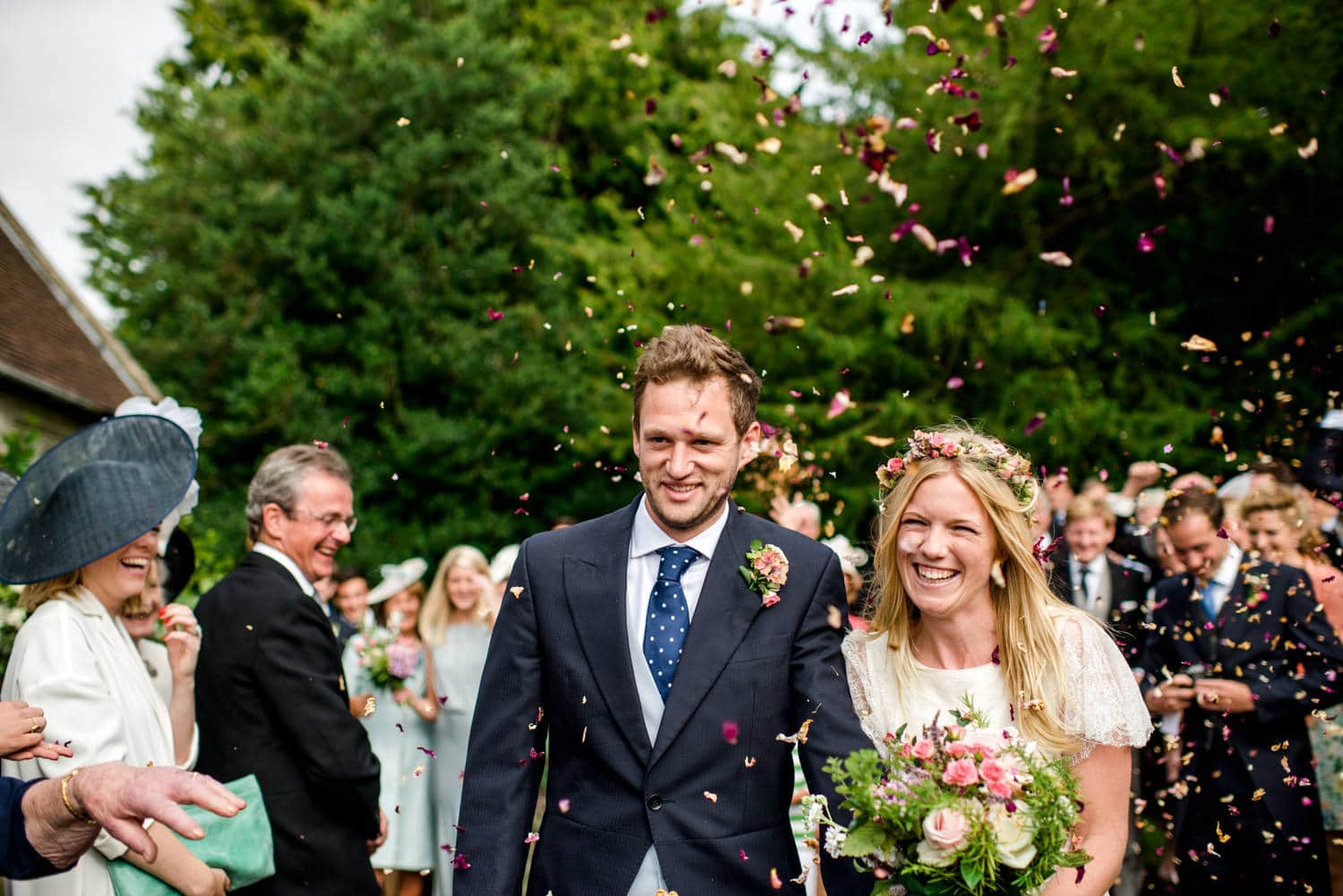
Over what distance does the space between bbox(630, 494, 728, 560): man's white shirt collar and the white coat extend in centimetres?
169

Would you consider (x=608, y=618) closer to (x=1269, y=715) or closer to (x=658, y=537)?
(x=658, y=537)

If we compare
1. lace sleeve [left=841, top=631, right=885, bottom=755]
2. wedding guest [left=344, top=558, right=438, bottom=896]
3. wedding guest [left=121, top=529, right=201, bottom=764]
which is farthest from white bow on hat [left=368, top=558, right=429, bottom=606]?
lace sleeve [left=841, top=631, right=885, bottom=755]

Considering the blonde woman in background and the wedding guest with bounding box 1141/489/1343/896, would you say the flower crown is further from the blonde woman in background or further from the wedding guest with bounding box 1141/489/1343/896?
the blonde woman in background

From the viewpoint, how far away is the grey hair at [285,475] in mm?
4555

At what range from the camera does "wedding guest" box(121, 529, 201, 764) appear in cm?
428

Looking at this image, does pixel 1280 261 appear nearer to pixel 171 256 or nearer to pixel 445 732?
pixel 445 732

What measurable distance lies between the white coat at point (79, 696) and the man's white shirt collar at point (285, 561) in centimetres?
75

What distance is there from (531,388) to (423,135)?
4.41 m

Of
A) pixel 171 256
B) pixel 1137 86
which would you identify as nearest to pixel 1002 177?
pixel 1137 86

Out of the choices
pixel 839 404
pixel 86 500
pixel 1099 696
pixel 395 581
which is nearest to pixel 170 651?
pixel 86 500

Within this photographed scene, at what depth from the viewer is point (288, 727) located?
4.20 m

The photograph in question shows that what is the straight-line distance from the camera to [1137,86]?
34.4 ft

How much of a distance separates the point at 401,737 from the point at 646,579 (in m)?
5.52

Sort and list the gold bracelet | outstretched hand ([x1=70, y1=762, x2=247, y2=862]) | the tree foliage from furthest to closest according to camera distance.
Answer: the tree foliage
the gold bracelet
outstretched hand ([x1=70, y1=762, x2=247, y2=862])
